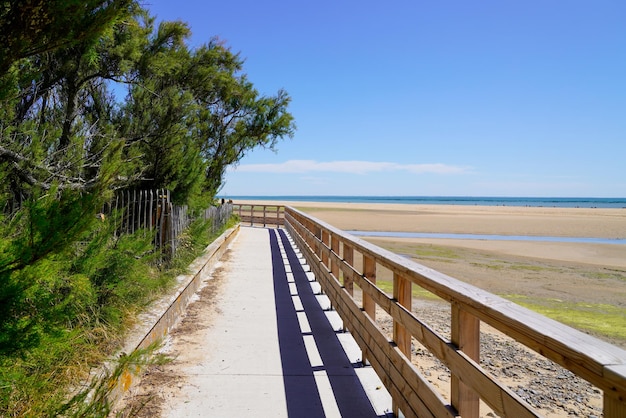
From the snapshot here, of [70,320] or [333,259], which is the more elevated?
[333,259]

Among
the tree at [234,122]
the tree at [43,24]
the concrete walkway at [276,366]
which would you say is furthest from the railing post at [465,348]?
the tree at [234,122]

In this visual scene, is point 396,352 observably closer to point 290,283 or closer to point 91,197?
point 91,197

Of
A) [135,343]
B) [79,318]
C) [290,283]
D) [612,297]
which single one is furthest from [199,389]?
[612,297]

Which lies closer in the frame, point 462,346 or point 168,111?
point 462,346

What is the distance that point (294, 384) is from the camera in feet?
12.1

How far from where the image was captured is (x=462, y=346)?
216cm

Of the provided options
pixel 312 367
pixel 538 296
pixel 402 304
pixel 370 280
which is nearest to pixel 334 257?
pixel 370 280

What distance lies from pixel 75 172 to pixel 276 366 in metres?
3.07

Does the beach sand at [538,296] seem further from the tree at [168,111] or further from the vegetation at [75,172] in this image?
the tree at [168,111]

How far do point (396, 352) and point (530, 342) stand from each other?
1.50 m

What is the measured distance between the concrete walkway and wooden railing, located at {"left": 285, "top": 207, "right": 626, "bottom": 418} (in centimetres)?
33

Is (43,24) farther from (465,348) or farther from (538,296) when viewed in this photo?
(538,296)

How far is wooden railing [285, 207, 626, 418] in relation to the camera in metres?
1.31

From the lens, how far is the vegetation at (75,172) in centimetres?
221
